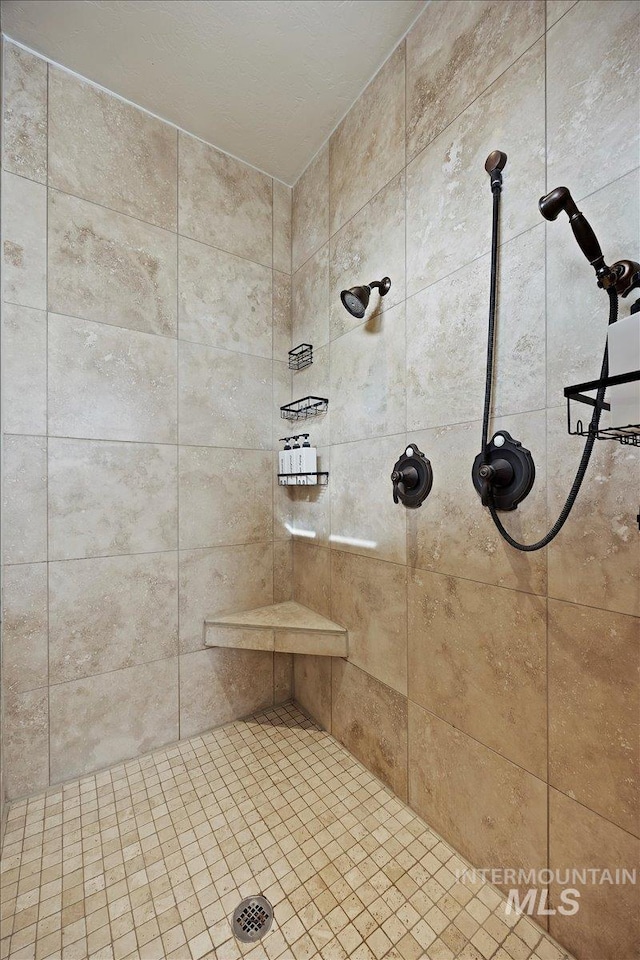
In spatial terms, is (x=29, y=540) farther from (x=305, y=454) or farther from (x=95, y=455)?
(x=305, y=454)

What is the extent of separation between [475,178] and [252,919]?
2.11 m

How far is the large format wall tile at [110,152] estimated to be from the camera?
1453 mm

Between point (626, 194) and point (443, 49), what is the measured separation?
0.89m

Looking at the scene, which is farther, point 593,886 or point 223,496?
point 223,496

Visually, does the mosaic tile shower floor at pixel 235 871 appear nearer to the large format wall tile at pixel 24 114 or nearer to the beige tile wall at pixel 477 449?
the beige tile wall at pixel 477 449

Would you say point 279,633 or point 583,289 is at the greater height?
point 583,289

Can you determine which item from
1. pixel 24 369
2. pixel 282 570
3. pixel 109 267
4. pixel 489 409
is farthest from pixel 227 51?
pixel 282 570

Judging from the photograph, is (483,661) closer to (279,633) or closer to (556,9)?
(279,633)

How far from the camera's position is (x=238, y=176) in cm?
186

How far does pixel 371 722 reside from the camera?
1.48 meters

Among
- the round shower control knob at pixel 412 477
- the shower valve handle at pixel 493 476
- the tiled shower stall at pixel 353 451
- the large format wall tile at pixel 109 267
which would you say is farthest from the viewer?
the large format wall tile at pixel 109 267

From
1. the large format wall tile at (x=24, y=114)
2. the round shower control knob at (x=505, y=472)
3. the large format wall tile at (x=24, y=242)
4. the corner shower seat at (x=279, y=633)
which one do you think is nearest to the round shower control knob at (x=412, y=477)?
the round shower control knob at (x=505, y=472)

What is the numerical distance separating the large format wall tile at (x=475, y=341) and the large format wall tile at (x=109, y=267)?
1.06 m

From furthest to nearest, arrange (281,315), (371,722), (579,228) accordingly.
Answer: (281,315), (371,722), (579,228)
